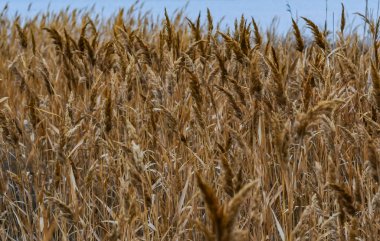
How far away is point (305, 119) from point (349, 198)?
0.64 ft

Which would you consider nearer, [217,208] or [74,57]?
[217,208]

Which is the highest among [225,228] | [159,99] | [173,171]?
[159,99]

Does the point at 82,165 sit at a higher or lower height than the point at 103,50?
lower

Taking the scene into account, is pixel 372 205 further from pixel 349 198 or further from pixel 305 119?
pixel 305 119

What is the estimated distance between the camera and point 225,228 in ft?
1.95

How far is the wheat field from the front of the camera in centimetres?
110

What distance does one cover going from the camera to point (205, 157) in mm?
1819

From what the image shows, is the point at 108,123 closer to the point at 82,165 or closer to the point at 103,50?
the point at 82,165

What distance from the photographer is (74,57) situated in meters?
2.48

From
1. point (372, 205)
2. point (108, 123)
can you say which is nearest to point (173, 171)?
point (108, 123)

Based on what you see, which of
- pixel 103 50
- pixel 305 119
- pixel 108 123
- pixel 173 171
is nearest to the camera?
pixel 305 119

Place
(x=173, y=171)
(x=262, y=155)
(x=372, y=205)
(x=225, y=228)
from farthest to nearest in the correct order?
(x=173, y=171), (x=262, y=155), (x=372, y=205), (x=225, y=228)

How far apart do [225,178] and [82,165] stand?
1.13 metres

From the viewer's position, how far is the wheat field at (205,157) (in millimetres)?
1102
